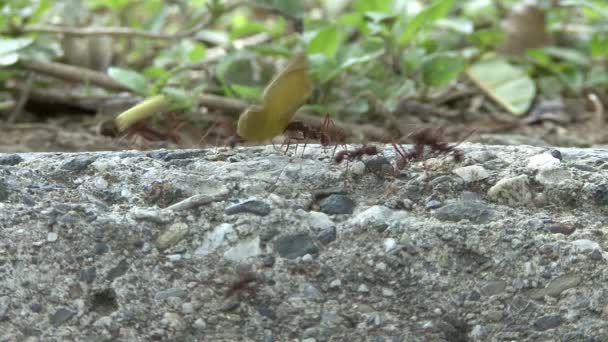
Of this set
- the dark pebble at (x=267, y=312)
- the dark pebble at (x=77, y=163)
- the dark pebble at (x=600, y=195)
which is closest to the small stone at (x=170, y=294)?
the dark pebble at (x=267, y=312)

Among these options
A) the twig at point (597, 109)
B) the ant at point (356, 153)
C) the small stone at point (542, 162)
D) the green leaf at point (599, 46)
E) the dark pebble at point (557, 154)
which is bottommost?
the twig at point (597, 109)

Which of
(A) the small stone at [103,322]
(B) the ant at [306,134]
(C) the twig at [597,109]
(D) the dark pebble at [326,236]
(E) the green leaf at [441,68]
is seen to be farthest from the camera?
(C) the twig at [597,109]

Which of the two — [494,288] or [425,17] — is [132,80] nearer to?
[425,17]

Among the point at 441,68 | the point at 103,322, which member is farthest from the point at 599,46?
the point at 103,322

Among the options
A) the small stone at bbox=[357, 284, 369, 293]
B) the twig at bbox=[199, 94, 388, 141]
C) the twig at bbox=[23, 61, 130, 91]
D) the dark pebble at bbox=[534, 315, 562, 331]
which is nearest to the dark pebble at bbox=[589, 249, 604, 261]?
the dark pebble at bbox=[534, 315, 562, 331]

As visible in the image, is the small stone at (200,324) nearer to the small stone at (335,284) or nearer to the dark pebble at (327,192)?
the small stone at (335,284)

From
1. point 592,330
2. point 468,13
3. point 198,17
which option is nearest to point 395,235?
point 592,330

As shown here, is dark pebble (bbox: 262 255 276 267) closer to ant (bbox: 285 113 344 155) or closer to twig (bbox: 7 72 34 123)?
ant (bbox: 285 113 344 155)
